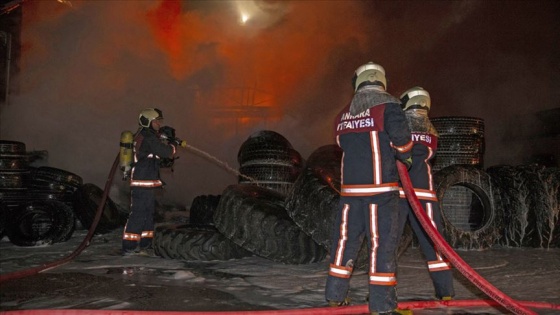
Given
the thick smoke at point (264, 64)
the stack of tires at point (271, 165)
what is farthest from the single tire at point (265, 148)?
the thick smoke at point (264, 64)

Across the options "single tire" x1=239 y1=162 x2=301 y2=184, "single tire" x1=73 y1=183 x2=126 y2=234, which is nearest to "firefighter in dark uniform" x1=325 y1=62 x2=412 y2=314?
"single tire" x1=239 y1=162 x2=301 y2=184

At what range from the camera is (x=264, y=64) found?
13.8 metres

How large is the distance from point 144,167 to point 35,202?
1.83 m

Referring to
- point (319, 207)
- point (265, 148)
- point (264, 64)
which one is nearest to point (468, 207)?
point (319, 207)

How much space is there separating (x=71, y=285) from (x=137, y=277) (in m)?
0.59

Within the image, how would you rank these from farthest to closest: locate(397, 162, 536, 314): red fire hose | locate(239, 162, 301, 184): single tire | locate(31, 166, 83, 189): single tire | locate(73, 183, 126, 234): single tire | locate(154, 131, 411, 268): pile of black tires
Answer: locate(239, 162, 301, 184): single tire
locate(73, 183, 126, 234): single tire
locate(31, 166, 83, 189): single tire
locate(154, 131, 411, 268): pile of black tires
locate(397, 162, 536, 314): red fire hose

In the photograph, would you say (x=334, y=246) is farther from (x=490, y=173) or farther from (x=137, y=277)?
(x=490, y=173)

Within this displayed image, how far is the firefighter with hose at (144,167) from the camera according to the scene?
18.9 ft

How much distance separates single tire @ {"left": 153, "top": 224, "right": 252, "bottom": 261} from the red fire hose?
8.84ft

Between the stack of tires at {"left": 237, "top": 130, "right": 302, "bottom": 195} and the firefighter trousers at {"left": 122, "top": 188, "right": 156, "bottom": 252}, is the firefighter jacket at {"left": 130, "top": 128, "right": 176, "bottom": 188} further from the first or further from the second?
the stack of tires at {"left": 237, "top": 130, "right": 302, "bottom": 195}

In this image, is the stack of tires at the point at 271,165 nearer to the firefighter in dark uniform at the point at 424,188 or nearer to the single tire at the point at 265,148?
the single tire at the point at 265,148

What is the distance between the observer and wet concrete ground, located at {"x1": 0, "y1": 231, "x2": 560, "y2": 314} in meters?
3.29

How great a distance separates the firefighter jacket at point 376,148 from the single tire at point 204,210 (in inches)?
191

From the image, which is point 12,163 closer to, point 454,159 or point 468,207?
point 454,159
